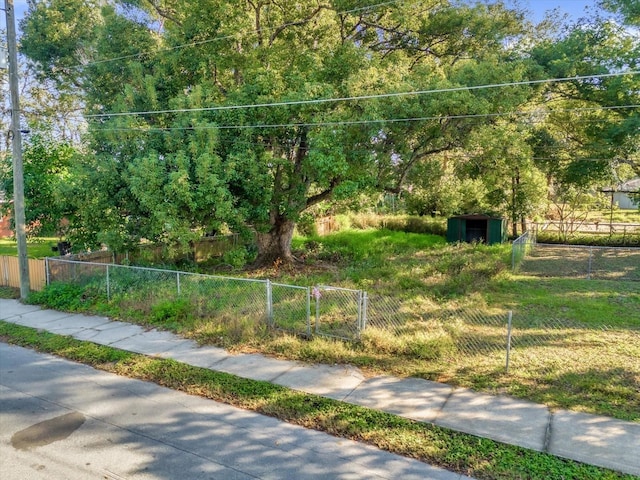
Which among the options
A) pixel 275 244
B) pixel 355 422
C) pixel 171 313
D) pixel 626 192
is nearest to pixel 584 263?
pixel 626 192

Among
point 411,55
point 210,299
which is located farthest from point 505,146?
point 210,299

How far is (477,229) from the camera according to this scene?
76.1ft

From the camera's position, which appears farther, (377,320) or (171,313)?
(171,313)

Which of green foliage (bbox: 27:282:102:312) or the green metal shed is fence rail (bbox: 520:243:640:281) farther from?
green foliage (bbox: 27:282:102:312)

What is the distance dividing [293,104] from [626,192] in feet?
54.6

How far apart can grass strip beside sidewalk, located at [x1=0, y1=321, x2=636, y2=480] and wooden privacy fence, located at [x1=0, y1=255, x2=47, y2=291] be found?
575 centimetres

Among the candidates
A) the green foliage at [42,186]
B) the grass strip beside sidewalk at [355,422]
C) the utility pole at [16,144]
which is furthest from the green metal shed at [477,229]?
the utility pole at [16,144]

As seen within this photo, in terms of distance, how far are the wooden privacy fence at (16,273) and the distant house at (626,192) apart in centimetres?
2290

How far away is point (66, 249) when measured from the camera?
53.3ft

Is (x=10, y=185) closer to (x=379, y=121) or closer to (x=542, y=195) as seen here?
(x=379, y=121)

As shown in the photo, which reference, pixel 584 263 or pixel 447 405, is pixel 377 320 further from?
pixel 584 263

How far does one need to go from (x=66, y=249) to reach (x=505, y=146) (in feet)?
51.8

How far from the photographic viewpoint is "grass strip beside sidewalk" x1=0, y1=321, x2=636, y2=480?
4816 mm

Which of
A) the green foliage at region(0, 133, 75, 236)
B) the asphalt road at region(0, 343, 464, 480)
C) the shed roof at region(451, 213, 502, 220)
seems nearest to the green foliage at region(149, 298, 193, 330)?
the asphalt road at region(0, 343, 464, 480)
